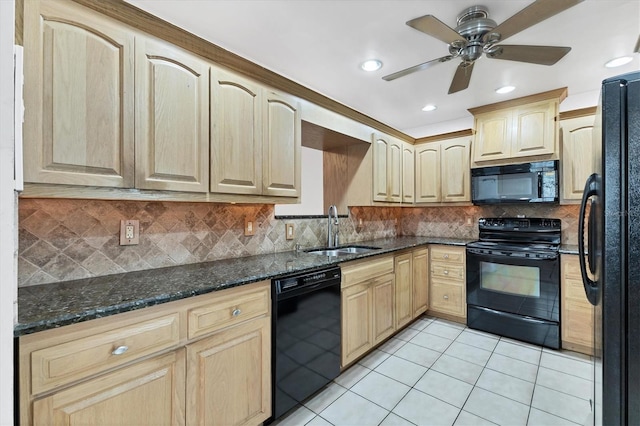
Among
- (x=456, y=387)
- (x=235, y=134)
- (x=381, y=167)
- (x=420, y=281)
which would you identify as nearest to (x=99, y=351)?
(x=235, y=134)

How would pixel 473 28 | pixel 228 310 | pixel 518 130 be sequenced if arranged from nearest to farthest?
pixel 228 310 → pixel 473 28 → pixel 518 130

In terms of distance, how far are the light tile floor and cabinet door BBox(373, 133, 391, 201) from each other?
1547 mm

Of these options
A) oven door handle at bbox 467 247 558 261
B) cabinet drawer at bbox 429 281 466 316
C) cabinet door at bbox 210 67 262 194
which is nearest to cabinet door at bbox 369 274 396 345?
cabinet drawer at bbox 429 281 466 316

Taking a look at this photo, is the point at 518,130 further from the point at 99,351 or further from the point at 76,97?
the point at 99,351

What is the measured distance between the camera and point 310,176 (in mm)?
3293

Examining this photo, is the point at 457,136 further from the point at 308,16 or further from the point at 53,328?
the point at 53,328

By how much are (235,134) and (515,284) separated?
9.57 ft

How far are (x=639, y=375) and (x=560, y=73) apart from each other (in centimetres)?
255

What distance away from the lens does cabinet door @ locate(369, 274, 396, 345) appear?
2.50 m

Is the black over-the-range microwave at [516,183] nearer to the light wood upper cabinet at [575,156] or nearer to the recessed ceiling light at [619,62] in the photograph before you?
the light wood upper cabinet at [575,156]

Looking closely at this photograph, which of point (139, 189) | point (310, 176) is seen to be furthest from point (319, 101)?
point (139, 189)

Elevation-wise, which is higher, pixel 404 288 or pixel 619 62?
pixel 619 62

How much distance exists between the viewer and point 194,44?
1649 mm

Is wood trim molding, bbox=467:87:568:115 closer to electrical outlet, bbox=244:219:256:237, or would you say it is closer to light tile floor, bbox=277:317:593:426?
light tile floor, bbox=277:317:593:426
